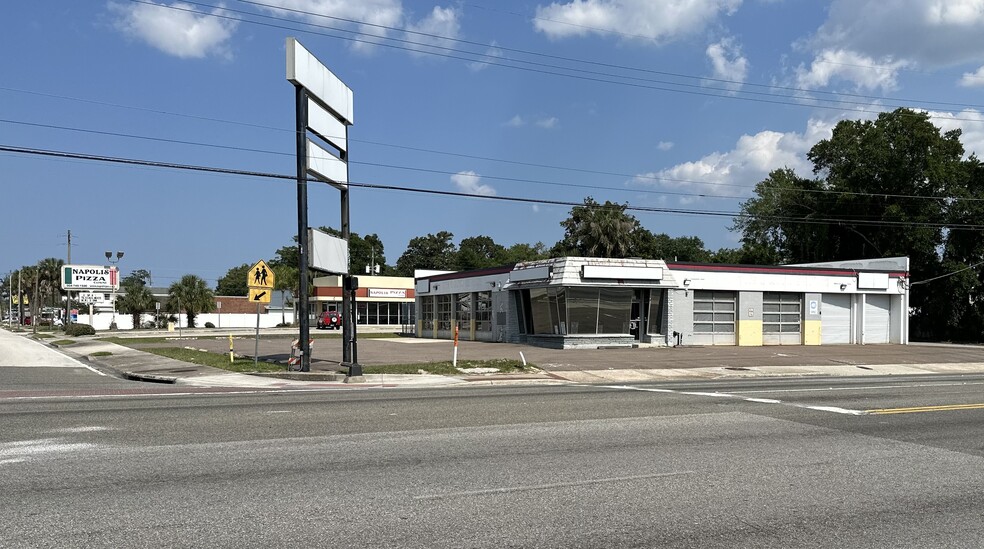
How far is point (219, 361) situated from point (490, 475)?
65.9 feet

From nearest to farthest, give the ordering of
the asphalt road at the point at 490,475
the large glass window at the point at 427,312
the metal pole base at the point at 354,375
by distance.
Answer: the asphalt road at the point at 490,475
the metal pole base at the point at 354,375
the large glass window at the point at 427,312

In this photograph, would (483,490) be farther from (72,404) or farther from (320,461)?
(72,404)

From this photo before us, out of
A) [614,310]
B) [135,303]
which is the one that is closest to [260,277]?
[614,310]

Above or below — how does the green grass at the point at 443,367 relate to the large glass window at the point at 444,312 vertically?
below

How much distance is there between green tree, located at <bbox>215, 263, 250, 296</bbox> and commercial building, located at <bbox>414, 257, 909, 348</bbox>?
99.6 metres

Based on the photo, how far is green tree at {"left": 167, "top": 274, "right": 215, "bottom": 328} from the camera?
239 feet

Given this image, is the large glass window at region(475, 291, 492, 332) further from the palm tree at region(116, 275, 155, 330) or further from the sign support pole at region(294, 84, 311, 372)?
the palm tree at region(116, 275, 155, 330)

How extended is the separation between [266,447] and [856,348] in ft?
116

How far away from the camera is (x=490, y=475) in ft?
25.0

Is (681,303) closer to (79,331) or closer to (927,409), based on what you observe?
(927,409)

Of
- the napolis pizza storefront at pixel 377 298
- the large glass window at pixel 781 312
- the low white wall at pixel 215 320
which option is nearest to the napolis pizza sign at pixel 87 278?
the low white wall at pixel 215 320

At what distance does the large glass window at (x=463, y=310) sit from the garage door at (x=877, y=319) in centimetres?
2306

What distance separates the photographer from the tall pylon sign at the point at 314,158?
67.7 feet

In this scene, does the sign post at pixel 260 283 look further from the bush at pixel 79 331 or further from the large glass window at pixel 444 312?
the bush at pixel 79 331
